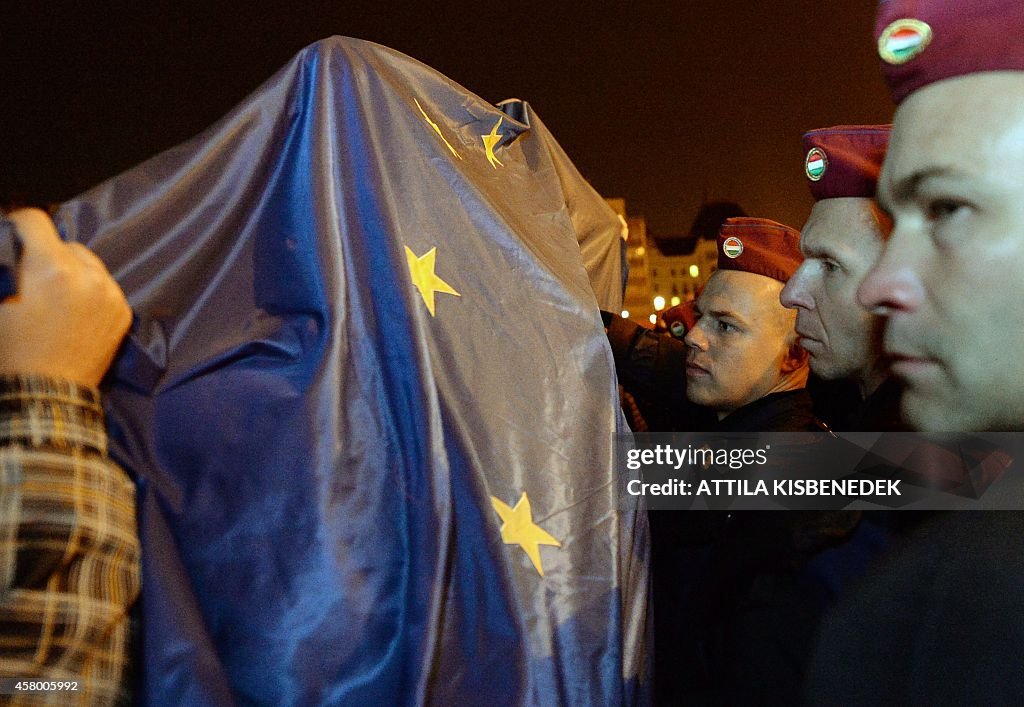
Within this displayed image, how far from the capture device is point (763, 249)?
2324 millimetres

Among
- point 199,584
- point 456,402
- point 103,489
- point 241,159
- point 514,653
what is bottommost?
point 514,653

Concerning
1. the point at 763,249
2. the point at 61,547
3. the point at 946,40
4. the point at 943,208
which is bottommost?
the point at 61,547

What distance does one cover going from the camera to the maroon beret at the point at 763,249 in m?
2.31

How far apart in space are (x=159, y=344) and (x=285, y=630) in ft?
1.36

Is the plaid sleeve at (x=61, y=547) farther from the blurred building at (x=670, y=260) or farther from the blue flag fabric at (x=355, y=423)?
the blurred building at (x=670, y=260)

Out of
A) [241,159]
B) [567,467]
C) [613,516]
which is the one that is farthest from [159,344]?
[613,516]

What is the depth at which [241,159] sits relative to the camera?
123 cm

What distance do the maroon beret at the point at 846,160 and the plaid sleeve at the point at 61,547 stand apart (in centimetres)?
142

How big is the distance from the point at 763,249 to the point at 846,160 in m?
0.75

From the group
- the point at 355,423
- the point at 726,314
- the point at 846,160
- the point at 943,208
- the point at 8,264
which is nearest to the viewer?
the point at 943,208

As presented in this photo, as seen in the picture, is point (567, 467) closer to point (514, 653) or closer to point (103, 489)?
point (514, 653)

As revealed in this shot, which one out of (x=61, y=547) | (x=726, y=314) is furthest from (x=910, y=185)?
(x=726, y=314)

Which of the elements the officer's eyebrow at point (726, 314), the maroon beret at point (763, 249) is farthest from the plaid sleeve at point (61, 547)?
the maroon beret at point (763, 249)

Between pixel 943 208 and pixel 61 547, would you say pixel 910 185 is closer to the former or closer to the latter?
pixel 943 208
